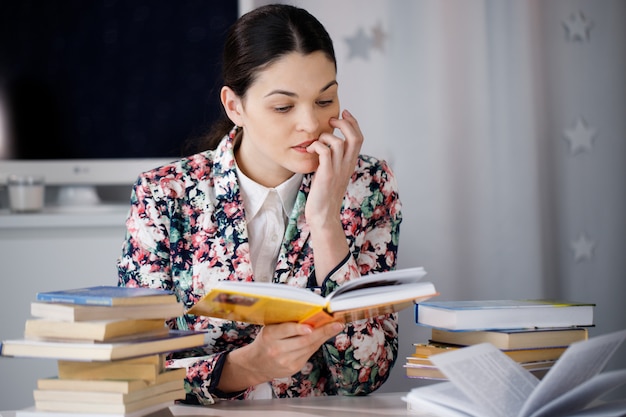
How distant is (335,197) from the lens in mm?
1607

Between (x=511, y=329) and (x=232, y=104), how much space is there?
80 centimetres

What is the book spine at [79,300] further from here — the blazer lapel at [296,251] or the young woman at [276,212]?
the blazer lapel at [296,251]

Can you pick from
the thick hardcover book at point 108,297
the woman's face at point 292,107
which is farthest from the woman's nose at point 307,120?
the thick hardcover book at point 108,297

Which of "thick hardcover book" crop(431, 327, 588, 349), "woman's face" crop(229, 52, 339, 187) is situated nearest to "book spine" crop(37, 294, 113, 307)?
"thick hardcover book" crop(431, 327, 588, 349)

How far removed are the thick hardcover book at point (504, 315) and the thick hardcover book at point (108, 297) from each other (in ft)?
1.32

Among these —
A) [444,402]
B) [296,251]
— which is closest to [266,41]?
[296,251]

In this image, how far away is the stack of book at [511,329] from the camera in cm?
120

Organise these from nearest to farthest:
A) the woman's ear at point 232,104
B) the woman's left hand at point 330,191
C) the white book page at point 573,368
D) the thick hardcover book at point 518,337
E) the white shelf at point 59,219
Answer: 1. the white book page at point 573,368
2. the thick hardcover book at point 518,337
3. the woman's left hand at point 330,191
4. the woman's ear at point 232,104
5. the white shelf at point 59,219

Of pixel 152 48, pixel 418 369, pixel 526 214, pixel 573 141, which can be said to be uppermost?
pixel 152 48

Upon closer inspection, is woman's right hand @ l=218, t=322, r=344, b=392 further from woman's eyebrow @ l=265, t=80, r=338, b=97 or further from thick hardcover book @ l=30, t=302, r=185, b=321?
woman's eyebrow @ l=265, t=80, r=338, b=97

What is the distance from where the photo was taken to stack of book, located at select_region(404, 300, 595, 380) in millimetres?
1198

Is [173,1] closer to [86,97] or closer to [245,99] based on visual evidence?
[86,97]

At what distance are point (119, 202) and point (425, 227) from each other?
937 millimetres

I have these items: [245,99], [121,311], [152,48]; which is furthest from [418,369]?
[152,48]
